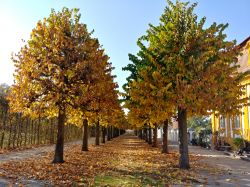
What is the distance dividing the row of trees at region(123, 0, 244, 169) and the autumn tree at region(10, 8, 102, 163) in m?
2.72

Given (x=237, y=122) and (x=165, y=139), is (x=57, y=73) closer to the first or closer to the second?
(x=165, y=139)

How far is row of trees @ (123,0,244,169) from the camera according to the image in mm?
14125

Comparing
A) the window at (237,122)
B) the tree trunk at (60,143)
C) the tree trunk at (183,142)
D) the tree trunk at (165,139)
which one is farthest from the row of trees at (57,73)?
the window at (237,122)

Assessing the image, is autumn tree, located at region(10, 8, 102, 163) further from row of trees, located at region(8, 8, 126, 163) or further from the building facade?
the building facade

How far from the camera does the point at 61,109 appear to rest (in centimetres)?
1596

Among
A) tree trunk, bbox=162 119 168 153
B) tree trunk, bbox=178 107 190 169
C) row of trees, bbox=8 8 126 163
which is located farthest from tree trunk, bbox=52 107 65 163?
tree trunk, bbox=162 119 168 153

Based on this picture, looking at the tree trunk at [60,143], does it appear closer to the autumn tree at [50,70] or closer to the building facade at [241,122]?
the autumn tree at [50,70]

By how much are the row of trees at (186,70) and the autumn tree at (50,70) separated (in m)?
2.72

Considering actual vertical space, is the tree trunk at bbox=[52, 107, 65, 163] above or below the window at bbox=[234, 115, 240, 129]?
below

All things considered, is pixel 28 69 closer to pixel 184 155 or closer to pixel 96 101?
pixel 96 101

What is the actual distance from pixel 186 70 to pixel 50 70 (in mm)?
5807

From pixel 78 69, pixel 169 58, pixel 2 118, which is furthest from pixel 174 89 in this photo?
pixel 2 118

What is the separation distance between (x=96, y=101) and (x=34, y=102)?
9.15 ft

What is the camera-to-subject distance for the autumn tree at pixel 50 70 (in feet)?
50.5
